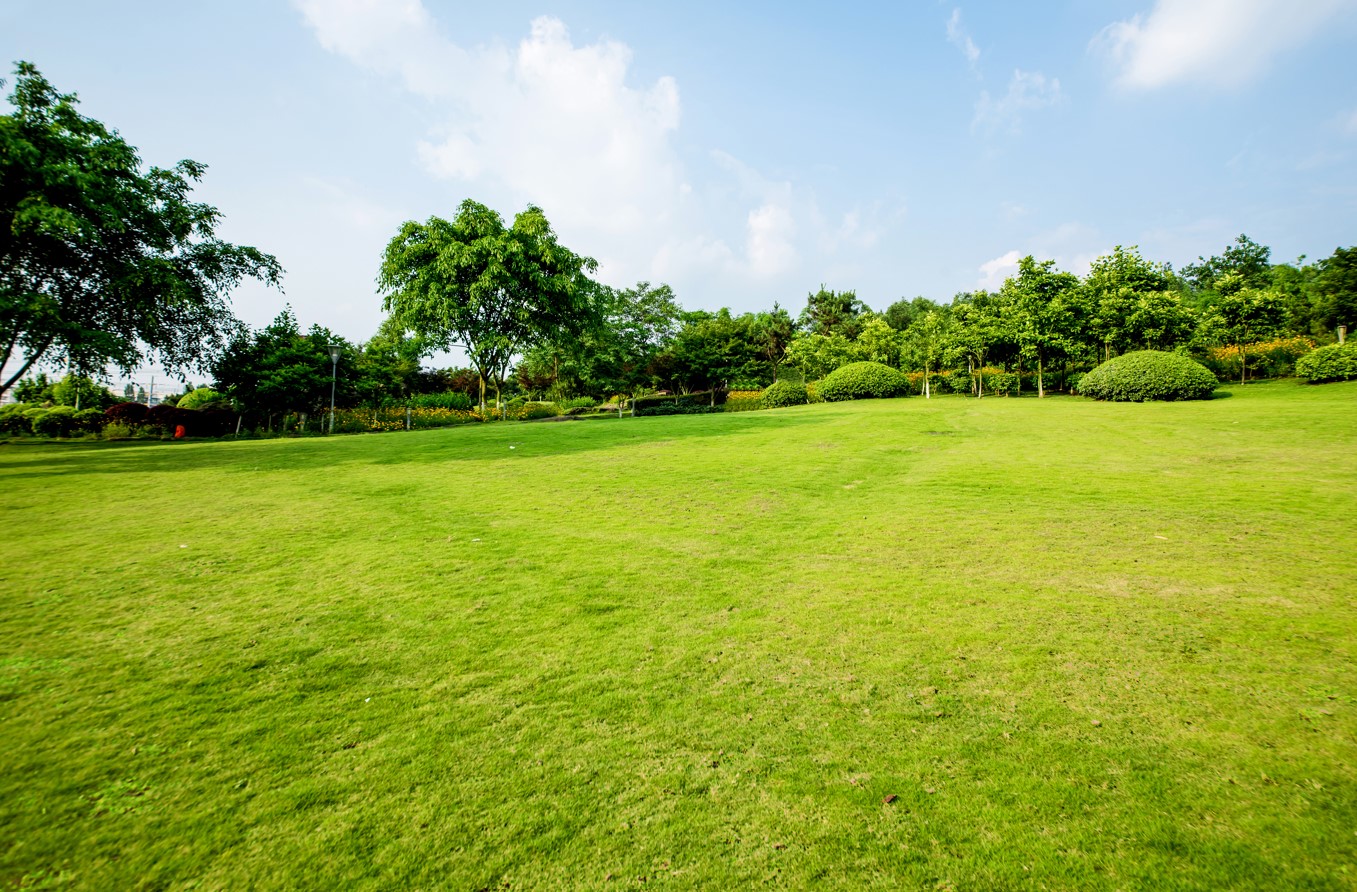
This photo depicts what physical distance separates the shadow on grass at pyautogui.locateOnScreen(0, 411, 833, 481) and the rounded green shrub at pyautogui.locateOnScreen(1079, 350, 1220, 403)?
12.2 m

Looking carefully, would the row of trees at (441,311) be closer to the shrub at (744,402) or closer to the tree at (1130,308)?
the tree at (1130,308)

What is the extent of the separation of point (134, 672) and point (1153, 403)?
25.8m

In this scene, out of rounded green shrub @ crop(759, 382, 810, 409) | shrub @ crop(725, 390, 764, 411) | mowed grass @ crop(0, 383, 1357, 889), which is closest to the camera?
mowed grass @ crop(0, 383, 1357, 889)

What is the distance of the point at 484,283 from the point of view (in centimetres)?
2697

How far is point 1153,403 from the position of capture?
19766 millimetres

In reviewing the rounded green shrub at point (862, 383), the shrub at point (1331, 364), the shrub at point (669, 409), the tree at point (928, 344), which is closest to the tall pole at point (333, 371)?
the shrub at point (669, 409)

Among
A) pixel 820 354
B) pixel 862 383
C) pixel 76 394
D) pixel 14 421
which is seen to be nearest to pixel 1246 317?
pixel 862 383

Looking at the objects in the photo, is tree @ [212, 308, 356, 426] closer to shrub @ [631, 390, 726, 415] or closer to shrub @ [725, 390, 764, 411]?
shrub @ [631, 390, 726, 415]

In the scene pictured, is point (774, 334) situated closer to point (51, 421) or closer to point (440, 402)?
point (440, 402)

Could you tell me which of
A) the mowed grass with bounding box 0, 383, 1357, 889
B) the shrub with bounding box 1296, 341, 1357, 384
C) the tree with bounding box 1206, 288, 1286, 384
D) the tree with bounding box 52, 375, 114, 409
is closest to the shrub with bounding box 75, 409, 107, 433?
the tree with bounding box 52, 375, 114, 409

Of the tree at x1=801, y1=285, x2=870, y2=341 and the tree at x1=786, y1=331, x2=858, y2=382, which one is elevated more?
the tree at x1=801, y1=285, x2=870, y2=341

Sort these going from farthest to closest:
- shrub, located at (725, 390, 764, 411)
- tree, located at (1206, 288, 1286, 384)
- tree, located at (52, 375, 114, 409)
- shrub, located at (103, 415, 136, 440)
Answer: shrub, located at (725, 390, 764, 411) < tree, located at (52, 375, 114, 409) < tree, located at (1206, 288, 1286, 384) < shrub, located at (103, 415, 136, 440)

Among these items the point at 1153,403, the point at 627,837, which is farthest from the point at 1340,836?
the point at 1153,403

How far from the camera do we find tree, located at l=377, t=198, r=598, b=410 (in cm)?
2747
